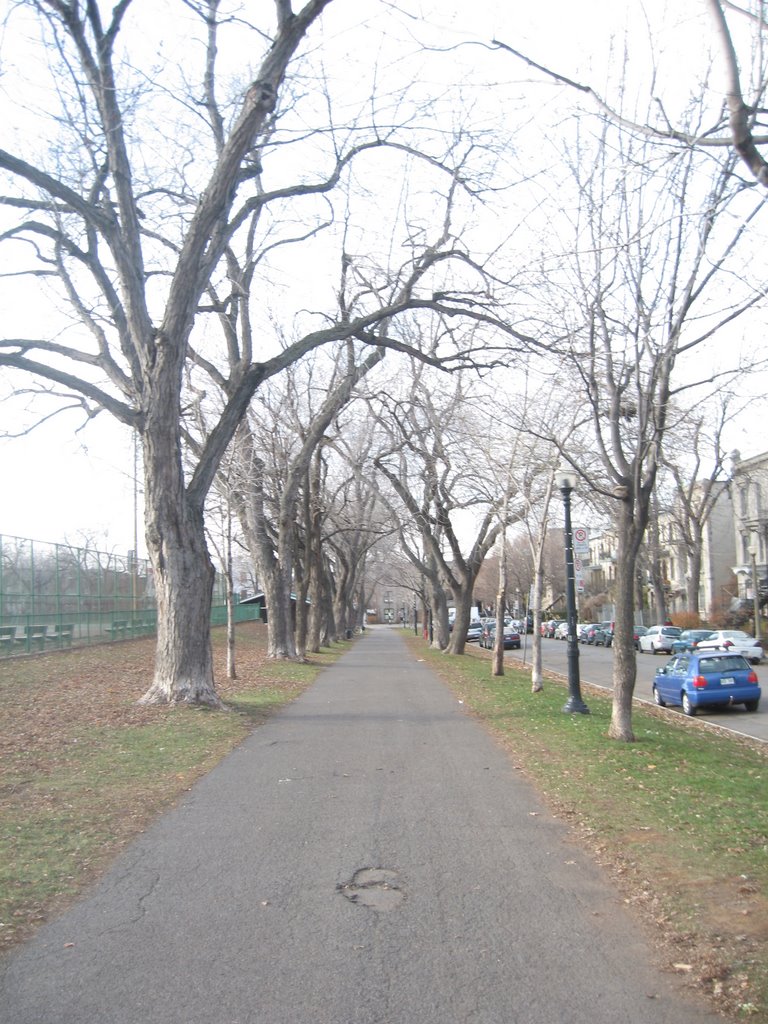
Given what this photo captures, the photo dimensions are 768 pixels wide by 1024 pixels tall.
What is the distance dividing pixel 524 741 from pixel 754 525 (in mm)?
38851

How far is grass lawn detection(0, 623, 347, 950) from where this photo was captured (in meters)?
6.24

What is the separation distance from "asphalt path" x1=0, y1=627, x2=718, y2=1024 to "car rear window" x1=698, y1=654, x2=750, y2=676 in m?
11.2

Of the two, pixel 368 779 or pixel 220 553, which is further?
pixel 220 553

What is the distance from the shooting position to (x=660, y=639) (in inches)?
1718

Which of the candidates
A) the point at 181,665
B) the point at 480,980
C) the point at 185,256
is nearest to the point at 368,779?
the point at 480,980

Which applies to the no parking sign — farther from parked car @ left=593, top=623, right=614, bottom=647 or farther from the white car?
parked car @ left=593, top=623, right=614, bottom=647

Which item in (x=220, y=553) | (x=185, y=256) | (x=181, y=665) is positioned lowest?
(x=181, y=665)

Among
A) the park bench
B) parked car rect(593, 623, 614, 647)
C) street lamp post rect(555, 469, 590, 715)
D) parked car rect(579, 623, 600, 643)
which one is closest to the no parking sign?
street lamp post rect(555, 469, 590, 715)

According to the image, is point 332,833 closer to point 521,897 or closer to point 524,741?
point 521,897

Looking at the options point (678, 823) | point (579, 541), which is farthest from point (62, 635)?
point (678, 823)

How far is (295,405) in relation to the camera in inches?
1080

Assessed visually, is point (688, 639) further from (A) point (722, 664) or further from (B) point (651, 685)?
(A) point (722, 664)

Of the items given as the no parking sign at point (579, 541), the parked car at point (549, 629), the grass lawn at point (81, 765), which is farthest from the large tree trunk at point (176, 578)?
the parked car at point (549, 629)

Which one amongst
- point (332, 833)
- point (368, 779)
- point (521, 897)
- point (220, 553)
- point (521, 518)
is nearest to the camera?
point (521, 897)
